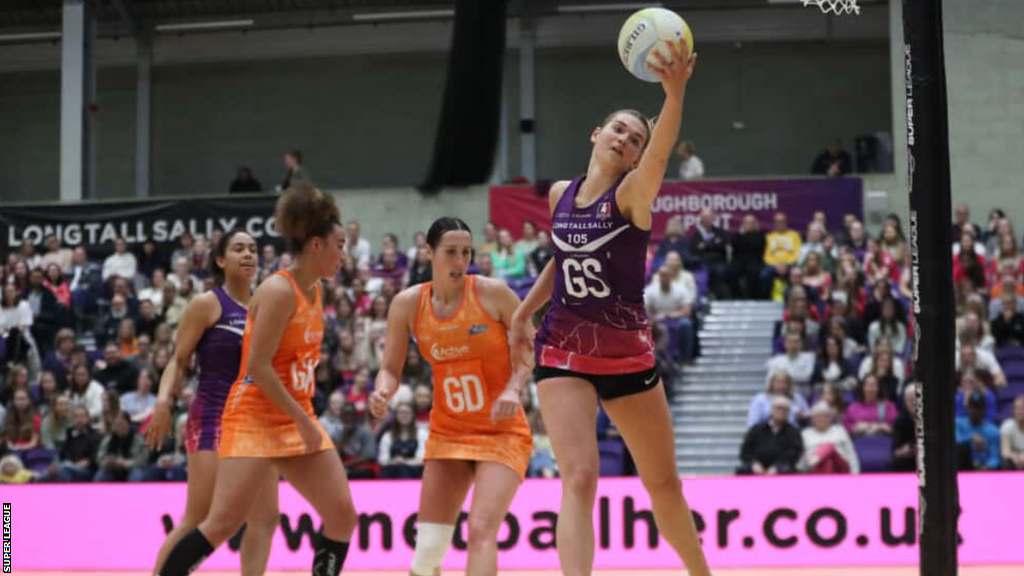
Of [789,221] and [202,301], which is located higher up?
[789,221]

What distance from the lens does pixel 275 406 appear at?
19.3 ft

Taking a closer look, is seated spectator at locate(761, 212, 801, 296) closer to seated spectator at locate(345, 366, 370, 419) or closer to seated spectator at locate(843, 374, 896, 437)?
seated spectator at locate(843, 374, 896, 437)

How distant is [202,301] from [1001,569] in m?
6.35

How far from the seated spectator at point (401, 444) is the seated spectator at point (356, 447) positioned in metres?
0.10

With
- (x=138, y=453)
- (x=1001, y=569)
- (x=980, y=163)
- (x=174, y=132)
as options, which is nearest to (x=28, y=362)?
(x=138, y=453)

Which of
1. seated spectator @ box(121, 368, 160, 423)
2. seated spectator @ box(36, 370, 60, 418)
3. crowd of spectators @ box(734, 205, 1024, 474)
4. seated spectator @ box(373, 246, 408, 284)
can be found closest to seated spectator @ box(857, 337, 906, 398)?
crowd of spectators @ box(734, 205, 1024, 474)

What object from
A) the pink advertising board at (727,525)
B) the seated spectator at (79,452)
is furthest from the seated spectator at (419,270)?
the pink advertising board at (727,525)

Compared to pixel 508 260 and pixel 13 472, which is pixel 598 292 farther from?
pixel 508 260

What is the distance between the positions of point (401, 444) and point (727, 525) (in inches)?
144

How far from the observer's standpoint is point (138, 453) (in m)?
13.7

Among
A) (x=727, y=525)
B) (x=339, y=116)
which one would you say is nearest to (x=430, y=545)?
(x=727, y=525)

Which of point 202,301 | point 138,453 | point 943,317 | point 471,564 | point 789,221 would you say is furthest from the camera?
point 789,221

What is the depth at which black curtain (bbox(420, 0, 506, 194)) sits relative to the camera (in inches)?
766

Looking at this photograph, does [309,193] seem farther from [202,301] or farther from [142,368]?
[142,368]
